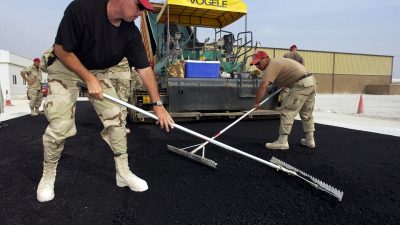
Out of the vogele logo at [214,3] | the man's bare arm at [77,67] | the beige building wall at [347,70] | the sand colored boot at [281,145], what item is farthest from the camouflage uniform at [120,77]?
the beige building wall at [347,70]

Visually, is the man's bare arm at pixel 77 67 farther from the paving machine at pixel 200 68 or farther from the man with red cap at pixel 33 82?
the man with red cap at pixel 33 82

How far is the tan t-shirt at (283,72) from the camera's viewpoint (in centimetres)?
407

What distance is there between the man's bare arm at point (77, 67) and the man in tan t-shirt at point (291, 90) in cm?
234

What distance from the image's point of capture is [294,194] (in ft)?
8.53

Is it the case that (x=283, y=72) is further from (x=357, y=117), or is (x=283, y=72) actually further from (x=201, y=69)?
(x=357, y=117)

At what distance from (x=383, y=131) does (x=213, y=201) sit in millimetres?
5017

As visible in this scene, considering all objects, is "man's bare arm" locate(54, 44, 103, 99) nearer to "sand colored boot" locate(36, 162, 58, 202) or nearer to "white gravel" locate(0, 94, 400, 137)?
"sand colored boot" locate(36, 162, 58, 202)

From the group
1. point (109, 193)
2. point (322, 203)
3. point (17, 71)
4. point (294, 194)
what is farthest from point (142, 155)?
point (17, 71)

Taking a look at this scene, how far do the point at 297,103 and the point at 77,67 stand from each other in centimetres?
298

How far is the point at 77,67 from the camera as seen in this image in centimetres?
227

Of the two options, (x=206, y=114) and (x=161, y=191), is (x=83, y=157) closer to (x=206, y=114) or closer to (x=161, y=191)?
(x=161, y=191)

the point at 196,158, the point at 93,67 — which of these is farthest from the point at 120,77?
the point at 196,158

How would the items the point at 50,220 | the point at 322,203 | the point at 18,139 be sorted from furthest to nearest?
the point at 18,139
the point at 322,203
the point at 50,220

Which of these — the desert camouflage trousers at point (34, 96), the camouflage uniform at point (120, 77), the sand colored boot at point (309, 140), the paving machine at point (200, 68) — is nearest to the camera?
the camouflage uniform at point (120, 77)
